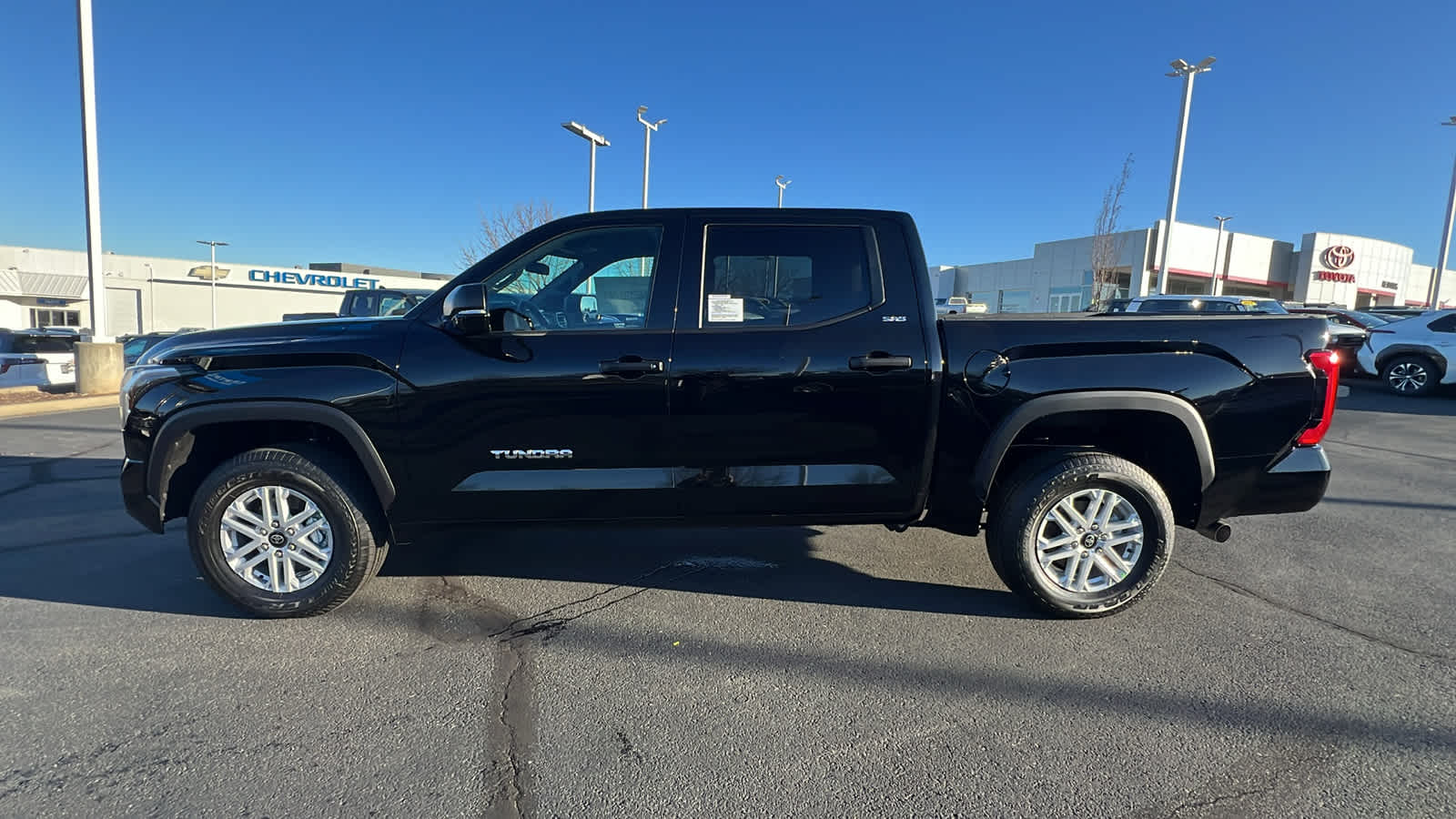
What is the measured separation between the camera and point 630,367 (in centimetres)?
332

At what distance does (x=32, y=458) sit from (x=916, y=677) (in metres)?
8.65

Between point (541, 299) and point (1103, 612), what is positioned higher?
point (541, 299)

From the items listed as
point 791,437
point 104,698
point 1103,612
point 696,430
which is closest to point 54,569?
point 104,698

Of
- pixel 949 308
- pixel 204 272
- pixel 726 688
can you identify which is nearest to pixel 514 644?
pixel 726 688

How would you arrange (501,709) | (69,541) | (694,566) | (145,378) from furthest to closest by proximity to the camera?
(69,541)
(694,566)
(145,378)
(501,709)

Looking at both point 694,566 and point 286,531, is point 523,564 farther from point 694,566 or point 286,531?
point 286,531

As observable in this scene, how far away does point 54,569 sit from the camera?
4.12m

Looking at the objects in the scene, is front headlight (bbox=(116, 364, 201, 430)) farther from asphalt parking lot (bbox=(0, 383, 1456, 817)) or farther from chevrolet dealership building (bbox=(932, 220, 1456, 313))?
chevrolet dealership building (bbox=(932, 220, 1456, 313))

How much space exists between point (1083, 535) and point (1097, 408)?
0.61m

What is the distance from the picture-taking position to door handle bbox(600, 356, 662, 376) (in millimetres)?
3318

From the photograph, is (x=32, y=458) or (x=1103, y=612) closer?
(x=1103, y=612)

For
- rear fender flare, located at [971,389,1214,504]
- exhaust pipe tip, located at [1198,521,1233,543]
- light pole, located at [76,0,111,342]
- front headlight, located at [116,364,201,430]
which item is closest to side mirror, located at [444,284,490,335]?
front headlight, located at [116,364,201,430]

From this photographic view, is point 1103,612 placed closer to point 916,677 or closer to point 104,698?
point 916,677

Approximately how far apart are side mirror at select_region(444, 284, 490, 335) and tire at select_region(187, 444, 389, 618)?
2.98 feet
